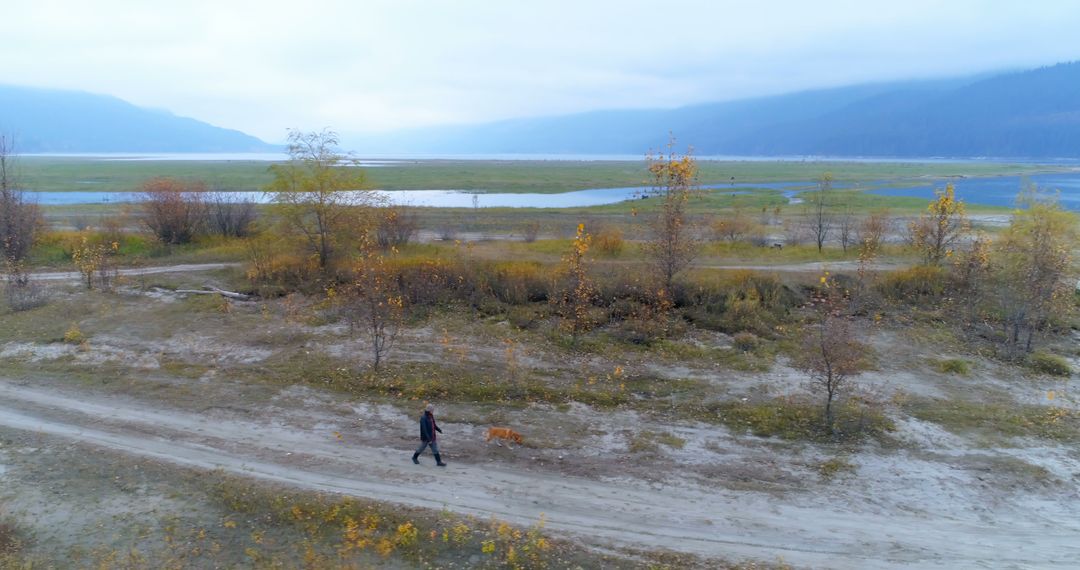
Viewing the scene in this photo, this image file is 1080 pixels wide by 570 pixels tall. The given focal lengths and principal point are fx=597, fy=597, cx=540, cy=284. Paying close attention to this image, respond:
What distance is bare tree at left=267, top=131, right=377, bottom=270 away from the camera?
2906 cm

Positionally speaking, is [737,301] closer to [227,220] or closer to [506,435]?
[506,435]

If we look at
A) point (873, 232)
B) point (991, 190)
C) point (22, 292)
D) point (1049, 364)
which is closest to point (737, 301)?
point (1049, 364)

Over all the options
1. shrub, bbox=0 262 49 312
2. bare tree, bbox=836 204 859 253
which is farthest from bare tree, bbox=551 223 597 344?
shrub, bbox=0 262 49 312

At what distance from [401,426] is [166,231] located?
99.6 feet

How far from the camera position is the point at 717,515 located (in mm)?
11219

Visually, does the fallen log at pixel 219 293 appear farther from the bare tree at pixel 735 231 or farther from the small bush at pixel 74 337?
the bare tree at pixel 735 231

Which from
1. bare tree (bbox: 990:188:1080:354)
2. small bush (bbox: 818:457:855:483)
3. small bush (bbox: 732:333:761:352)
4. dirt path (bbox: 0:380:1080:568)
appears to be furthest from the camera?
small bush (bbox: 732:333:761:352)

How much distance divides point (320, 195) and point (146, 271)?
10.4 metres

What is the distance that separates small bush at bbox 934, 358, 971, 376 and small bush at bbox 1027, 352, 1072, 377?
78.7 inches

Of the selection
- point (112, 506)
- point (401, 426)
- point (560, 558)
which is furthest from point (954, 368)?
point (112, 506)

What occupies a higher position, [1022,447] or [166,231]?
[166,231]

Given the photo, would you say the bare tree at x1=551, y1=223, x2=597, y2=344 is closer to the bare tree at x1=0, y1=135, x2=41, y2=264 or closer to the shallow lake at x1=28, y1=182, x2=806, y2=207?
the bare tree at x1=0, y1=135, x2=41, y2=264

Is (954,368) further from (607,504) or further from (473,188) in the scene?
(473,188)

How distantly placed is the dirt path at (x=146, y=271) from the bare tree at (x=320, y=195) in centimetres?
471
